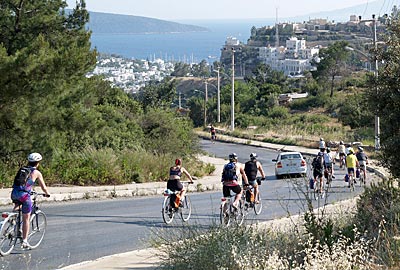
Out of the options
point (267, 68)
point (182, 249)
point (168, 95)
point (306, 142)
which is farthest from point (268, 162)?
point (267, 68)

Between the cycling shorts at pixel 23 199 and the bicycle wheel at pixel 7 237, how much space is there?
0.32 metres

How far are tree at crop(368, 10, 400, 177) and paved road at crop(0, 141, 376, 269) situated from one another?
1.77m

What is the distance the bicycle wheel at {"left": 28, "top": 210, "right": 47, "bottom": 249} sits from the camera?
41.8ft

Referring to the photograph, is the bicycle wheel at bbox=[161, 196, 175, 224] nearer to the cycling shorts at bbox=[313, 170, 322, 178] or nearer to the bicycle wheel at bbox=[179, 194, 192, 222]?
the bicycle wheel at bbox=[179, 194, 192, 222]

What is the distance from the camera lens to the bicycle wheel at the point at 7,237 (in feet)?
39.0

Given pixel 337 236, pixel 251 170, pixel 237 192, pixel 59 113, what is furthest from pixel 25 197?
pixel 59 113

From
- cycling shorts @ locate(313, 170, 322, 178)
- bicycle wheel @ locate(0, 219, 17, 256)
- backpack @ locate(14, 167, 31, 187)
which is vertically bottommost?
cycling shorts @ locate(313, 170, 322, 178)

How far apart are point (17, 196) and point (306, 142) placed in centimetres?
4009

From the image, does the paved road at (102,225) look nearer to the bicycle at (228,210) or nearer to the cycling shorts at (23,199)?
the bicycle at (228,210)

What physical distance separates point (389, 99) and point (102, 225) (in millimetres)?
7001

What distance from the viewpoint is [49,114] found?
2023 centimetres

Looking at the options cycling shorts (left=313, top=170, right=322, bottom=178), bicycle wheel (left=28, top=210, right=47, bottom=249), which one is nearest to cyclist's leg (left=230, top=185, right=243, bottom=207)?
bicycle wheel (left=28, top=210, right=47, bottom=249)

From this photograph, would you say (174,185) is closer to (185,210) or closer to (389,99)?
(185,210)

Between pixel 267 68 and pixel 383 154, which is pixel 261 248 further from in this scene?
pixel 267 68
